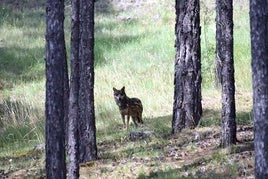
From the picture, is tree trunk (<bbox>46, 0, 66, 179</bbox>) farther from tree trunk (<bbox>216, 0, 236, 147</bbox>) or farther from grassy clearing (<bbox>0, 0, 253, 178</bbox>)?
tree trunk (<bbox>216, 0, 236, 147</bbox>)

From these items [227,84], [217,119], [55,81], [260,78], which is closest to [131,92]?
A: [217,119]

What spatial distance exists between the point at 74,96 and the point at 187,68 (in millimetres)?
4666

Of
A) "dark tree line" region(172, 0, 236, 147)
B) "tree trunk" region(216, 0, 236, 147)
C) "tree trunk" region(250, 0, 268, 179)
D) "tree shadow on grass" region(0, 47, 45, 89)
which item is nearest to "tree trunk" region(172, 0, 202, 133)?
"dark tree line" region(172, 0, 236, 147)

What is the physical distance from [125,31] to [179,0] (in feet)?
48.7

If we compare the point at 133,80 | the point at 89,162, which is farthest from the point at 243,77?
the point at 89,162

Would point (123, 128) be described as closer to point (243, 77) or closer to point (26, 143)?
point (26, 143)

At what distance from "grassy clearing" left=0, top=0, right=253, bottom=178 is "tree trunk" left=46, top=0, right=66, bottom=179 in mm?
2477

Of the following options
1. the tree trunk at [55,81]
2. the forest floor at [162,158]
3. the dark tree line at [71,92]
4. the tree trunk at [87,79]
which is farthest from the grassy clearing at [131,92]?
the tree trunk at [55,81]

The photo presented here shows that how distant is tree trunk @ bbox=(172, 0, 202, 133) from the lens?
14.5 m

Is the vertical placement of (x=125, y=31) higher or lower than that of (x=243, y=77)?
higher

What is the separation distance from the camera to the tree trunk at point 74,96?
1040 cm

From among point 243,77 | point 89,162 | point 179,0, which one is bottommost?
point 89,162

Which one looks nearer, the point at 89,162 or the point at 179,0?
the point at 89,162

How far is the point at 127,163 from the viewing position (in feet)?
40.1
